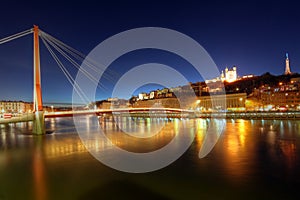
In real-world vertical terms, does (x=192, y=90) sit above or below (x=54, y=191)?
above

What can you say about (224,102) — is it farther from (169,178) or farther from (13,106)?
(13,106)

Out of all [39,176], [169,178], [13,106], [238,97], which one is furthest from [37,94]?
[13,106]

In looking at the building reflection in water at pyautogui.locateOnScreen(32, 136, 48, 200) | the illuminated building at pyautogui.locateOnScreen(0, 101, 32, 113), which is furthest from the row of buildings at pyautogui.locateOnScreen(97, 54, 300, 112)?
the building reflection in water at pyautogui.locateOnScreen(32, 136, 48, 200)

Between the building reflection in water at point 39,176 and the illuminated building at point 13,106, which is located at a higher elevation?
the illuminated building at point 13,106

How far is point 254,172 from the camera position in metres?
6.39

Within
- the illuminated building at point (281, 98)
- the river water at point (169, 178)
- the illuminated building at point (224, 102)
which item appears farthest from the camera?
the illuminated building at point (224, 102)

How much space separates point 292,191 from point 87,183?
4.69 meters

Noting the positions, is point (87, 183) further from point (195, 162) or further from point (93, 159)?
point (195, 162)

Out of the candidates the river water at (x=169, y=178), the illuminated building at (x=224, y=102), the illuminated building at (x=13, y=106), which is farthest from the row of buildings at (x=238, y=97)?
the river water at (x=169, y=178)

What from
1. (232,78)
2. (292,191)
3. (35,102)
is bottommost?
(292,191)

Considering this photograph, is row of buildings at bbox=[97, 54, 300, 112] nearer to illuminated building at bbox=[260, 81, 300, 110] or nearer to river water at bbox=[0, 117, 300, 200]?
illuminated building at bbox=[260, 81, 300, 110]

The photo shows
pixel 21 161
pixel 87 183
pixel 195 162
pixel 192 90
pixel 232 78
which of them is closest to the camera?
pixel 87 183

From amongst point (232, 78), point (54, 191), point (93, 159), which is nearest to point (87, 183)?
point (54, 191)

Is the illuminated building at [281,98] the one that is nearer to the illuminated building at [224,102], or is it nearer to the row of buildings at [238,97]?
the row of buildings at [238,97]
